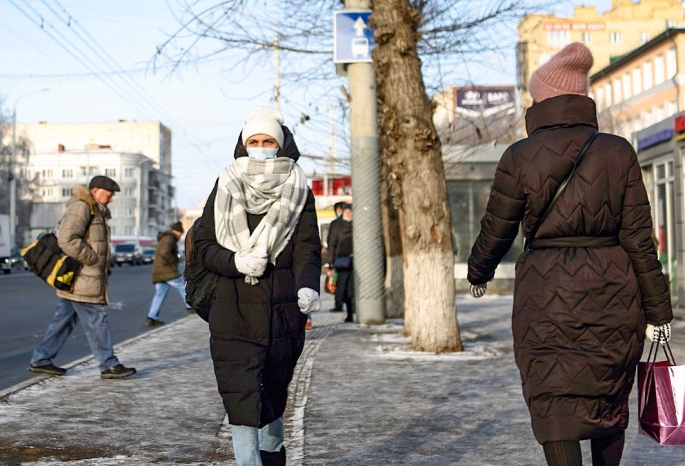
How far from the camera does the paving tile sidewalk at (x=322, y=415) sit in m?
5.62

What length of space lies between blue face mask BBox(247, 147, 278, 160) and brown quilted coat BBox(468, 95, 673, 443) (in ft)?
3.26

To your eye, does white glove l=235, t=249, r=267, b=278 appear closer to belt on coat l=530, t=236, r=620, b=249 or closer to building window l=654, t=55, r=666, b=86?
belt on coat l=530, t=236, r=620, b=249

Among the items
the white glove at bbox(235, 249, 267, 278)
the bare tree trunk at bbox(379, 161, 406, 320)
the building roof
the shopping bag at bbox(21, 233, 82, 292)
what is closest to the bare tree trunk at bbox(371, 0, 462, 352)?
the shopping bag at bbox(21, 233, 82, 292)

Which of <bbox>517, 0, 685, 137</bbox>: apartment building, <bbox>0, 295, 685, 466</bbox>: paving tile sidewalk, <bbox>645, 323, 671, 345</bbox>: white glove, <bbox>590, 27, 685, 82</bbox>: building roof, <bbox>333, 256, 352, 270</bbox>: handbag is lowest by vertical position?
<bbox>0, 295, 685, 466</bbox>: paving tile sidewalk

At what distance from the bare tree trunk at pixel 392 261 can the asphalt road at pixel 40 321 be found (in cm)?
379

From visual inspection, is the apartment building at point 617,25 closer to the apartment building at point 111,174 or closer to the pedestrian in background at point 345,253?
the apartment building at point 111,174

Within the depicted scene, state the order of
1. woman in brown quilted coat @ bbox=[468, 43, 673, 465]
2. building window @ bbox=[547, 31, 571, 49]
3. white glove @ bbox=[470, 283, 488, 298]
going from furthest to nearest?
building window @ bbox=[547, 31, 571, 49] < white glove @ bbox=[470, 283, 488, 298] < woman in brown quilted coat @ bbox=[468, 43, 673, 465]

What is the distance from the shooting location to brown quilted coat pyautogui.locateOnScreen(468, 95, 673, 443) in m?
3.66

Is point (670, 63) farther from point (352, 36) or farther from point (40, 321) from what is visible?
point (352, 36)

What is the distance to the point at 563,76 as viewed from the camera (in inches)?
155

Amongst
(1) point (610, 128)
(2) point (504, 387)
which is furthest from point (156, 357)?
(1) point (610, 128)

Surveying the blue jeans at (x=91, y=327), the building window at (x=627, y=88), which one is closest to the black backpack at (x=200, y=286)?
the blue jeans at (x=91, y=327)

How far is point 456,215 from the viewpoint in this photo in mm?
22969

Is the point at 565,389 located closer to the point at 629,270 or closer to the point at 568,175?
the point at 629,270
